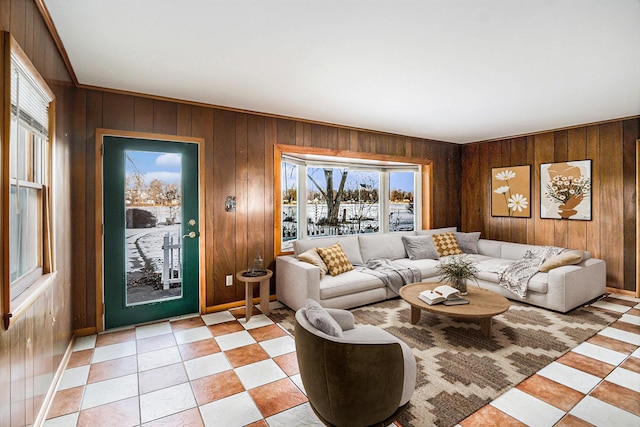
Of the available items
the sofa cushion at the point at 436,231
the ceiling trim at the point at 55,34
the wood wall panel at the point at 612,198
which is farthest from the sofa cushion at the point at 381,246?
the ceiling trim at the point at 55,34

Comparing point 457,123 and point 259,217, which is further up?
point 457,123

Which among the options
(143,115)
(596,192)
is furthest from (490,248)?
(143,115)

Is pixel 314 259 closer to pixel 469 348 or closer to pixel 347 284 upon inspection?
pixel 347 284

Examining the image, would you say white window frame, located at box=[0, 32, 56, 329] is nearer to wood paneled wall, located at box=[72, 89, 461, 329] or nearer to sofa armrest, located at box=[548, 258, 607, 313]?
wood paneled wall, located at box=[72, 89, 461, 329]

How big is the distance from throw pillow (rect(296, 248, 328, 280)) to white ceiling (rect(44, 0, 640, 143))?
72.7 inches

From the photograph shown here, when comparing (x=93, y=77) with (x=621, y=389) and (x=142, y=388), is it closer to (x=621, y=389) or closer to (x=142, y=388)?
(x=142, y=388)

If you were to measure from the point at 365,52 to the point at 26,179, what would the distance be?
246 cm

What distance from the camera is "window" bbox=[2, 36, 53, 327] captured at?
154cm

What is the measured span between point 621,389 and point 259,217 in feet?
12.4

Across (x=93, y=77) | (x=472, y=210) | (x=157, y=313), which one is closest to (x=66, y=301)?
(x=157, y=313)

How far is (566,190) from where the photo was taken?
5117 millimetres

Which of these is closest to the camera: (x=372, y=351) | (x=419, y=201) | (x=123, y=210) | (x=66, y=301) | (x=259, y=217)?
(x=372, y=351)

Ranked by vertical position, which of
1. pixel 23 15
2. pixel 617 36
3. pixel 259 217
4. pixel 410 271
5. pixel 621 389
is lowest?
pixel 621 389

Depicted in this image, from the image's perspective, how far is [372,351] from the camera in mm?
1650
